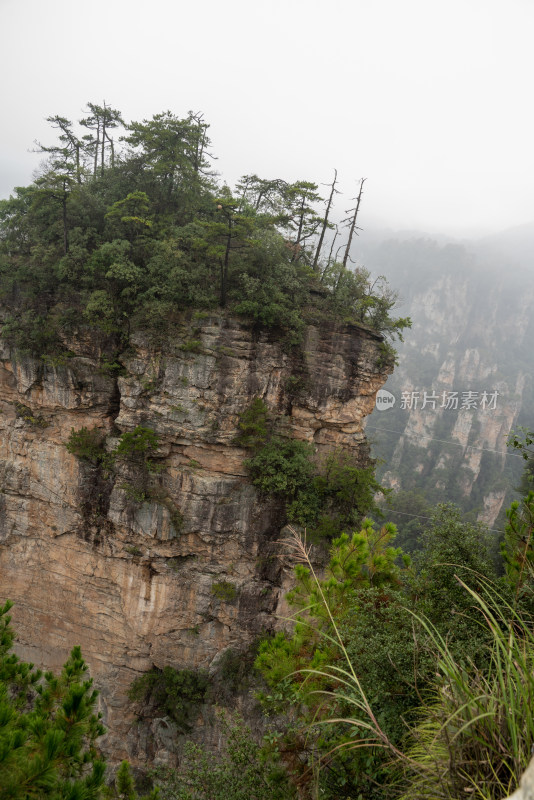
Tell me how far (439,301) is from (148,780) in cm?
9543

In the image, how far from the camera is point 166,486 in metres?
13.4

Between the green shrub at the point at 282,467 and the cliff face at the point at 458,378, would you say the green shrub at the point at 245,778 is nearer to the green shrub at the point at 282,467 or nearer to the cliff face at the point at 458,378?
the green shrub at the point at 282,467

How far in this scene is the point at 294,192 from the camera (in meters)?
14.3

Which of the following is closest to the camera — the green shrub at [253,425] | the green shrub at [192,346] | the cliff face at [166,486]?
the green shrub at [192,346]

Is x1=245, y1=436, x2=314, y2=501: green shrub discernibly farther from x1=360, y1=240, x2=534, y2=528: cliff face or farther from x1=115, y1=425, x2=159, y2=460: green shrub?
x1=360, y1=240, x2=534, y2=528: cliff face

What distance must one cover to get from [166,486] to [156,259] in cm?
760

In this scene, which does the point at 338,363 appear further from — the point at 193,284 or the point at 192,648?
the point at 192,648

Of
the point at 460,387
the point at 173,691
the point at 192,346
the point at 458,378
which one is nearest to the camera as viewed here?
the point at 192,346

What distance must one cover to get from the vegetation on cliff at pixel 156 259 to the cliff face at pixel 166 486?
0.90m

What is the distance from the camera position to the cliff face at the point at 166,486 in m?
13.1

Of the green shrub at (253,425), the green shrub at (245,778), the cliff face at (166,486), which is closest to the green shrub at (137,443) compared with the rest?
the cliff face at (166,486)

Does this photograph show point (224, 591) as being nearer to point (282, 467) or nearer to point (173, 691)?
point (173, 691)

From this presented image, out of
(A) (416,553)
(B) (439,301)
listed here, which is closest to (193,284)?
(A) (416,553)

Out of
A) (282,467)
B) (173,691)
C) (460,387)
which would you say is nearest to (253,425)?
(282,467)
